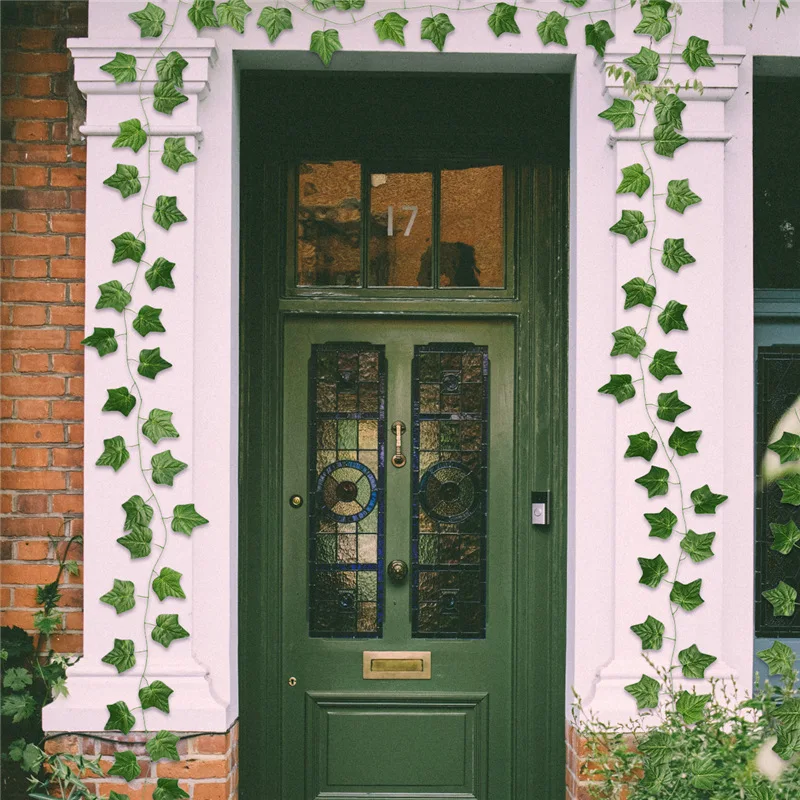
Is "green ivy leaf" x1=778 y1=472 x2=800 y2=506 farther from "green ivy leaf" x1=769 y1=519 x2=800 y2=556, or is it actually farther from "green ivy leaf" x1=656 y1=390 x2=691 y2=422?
"green ivy leaf" x1=656 y1=390 x2=691 y2=422

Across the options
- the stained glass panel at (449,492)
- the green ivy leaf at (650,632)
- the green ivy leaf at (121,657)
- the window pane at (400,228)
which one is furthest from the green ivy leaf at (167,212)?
the green ivy leaf at (650,632)

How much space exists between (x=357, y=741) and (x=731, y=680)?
155cm

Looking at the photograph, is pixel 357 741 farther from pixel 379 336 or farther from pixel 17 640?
pixel 379 336

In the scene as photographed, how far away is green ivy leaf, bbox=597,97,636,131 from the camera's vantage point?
319 centimetres

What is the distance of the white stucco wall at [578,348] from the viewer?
3.19 meters

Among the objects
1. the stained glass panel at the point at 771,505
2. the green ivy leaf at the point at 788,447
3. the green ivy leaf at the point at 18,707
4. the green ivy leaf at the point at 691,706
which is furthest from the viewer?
the stained glass panel at the point at 771,505

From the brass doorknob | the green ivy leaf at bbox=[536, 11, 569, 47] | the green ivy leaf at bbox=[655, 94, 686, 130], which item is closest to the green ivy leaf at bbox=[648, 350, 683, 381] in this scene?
the green ivy leaf at bbox=[655, 94, 686, 130]

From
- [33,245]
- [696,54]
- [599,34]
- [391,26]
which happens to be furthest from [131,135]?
[696,54]

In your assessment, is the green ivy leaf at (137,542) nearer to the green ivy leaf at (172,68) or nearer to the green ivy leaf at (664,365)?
the green ivy leaf at (172,68)

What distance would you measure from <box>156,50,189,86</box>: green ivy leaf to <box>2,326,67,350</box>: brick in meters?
1.07

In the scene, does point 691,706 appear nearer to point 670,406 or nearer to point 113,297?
point 670,406

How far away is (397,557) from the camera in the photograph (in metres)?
3.75

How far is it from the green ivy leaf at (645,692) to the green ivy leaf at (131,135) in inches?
104

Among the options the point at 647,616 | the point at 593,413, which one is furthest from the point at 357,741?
the point at 593,413
